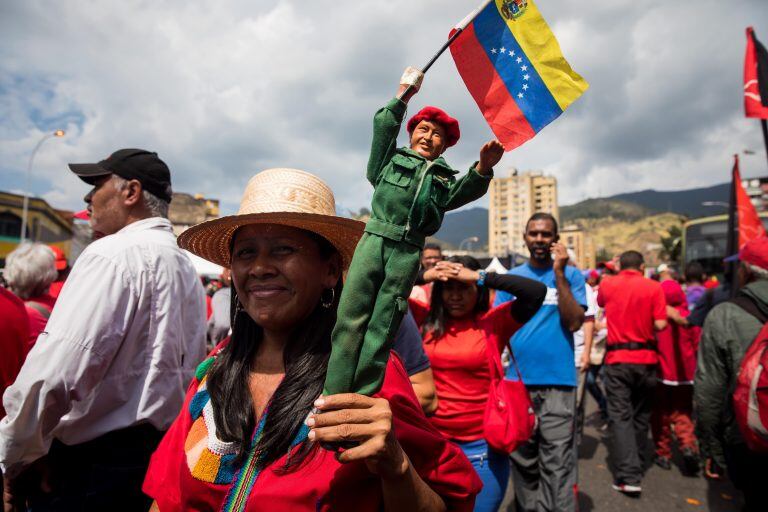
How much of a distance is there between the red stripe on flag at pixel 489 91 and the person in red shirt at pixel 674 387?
5.30 meters

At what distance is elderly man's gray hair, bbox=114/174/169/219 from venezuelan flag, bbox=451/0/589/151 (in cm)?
207

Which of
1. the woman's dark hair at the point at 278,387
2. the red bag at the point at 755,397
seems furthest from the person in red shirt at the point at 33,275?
the red bag at the point at 755,397

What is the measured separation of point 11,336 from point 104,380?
0.97 m

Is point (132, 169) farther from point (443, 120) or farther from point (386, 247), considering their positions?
point (386, 247)

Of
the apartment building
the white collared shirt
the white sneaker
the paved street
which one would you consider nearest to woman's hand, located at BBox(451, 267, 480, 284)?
the white collared shirt

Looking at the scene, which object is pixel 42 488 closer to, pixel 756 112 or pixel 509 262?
pixel 756 112

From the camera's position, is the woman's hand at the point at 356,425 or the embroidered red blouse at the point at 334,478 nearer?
the woman's hand at the point at 356,425

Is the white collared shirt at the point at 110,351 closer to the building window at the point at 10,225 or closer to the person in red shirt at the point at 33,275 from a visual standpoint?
the person in red shirt at the point at 33,275

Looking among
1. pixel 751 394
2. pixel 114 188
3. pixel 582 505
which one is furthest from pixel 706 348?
pixel 114 188

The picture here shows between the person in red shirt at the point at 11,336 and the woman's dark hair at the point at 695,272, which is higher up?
the woman's dark hair at the point at 695,272

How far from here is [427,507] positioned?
1.27 meters

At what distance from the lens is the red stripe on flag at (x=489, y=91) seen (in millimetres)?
1501

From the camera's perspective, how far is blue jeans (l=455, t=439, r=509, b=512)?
3.04 metres

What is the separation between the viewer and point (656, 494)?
15.8 feet
